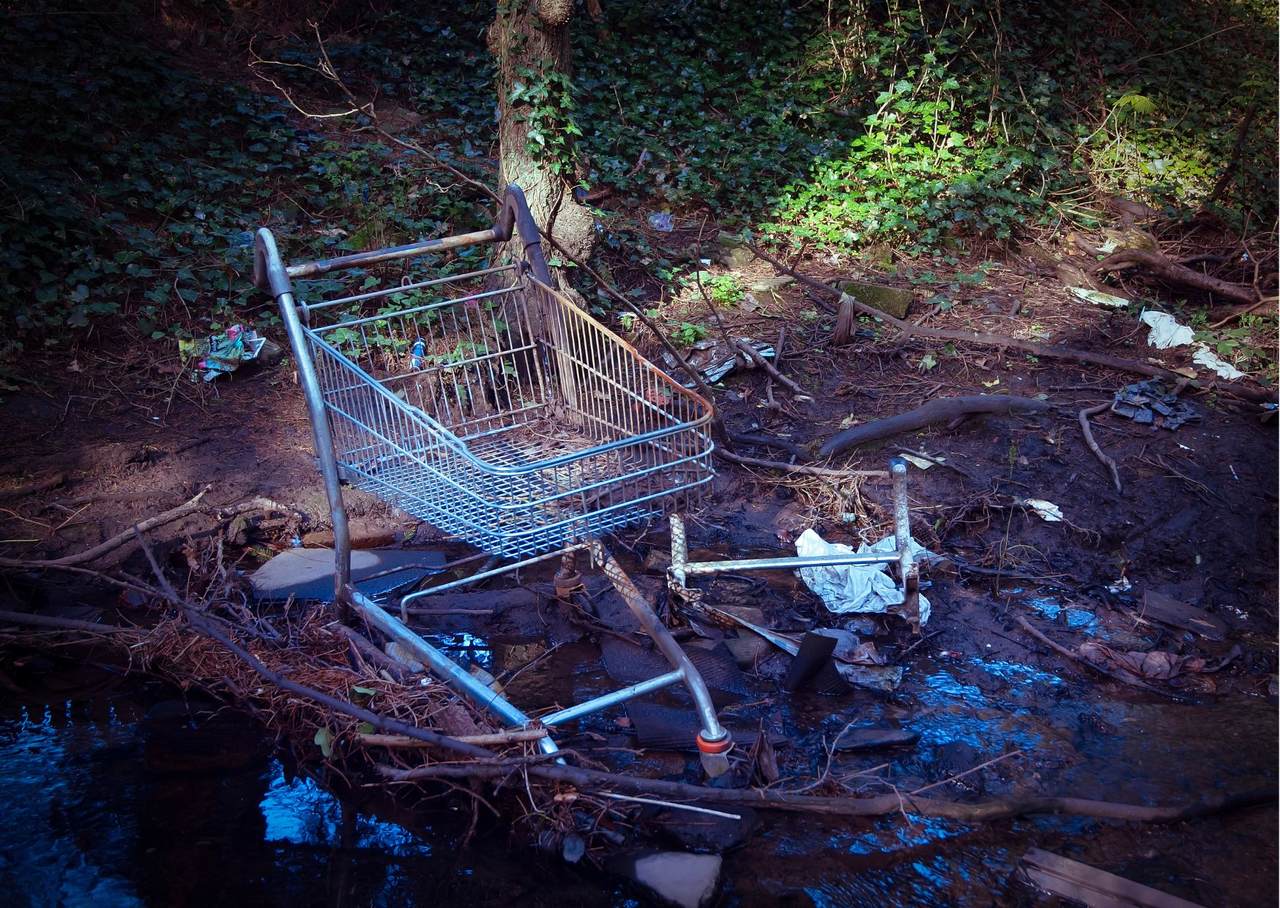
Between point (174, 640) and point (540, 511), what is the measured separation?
1534mm

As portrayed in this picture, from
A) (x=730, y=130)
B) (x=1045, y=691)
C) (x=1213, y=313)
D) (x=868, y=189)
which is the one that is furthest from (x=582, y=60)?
(x=1045, y=691)

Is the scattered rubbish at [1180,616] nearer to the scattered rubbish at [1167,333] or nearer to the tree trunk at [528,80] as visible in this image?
the scattered rubbish at [1167,333]

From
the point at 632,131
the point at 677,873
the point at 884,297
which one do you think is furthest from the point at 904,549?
the point at 632,131

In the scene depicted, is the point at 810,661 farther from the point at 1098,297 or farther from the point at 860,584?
the point at 1098,297

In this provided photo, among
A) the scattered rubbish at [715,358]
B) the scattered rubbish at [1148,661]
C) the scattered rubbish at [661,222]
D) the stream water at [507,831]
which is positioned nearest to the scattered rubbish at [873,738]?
the stream water at [507,831]

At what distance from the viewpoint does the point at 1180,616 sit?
3.74 m

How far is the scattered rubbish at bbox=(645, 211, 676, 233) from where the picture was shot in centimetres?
682

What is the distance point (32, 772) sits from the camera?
2.88 meters

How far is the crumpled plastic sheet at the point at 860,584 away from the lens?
371cm

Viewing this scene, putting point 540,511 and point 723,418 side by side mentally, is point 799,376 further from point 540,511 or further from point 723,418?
point 540,511

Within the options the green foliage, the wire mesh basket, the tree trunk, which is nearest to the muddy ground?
the wire mesh basket

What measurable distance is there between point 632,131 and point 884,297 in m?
2.75

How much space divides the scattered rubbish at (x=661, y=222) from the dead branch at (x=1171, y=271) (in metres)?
2.99

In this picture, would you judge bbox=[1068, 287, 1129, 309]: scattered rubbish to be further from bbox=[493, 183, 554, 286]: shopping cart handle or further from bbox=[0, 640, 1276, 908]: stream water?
bbox=[493, 183, 554, 286]: shopping cart handle
